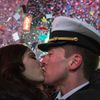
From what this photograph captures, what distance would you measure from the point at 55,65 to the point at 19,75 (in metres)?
0.25

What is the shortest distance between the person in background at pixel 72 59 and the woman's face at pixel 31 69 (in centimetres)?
20

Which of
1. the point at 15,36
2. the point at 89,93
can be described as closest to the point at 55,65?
the point at 89,93

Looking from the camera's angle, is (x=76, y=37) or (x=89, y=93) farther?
(x=76, y=37)

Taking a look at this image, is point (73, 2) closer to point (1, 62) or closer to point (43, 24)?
point (43, 24)

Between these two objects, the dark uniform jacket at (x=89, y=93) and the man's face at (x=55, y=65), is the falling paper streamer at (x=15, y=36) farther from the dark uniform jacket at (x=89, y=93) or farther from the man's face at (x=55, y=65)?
the dark uniform jacket at (x=89, y=93)

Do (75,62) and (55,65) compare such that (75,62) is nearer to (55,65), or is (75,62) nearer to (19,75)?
(55,65)

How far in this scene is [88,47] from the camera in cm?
133

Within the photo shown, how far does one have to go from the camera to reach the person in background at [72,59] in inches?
51.7

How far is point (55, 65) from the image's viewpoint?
1333 millimetres

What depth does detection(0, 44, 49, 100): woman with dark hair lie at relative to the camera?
→ 1.39m

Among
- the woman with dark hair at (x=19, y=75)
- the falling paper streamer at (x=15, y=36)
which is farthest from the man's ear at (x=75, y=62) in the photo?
the falling paper streamer at (x=15, y=36)

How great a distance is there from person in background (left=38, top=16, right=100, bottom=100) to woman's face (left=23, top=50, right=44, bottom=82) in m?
0.20

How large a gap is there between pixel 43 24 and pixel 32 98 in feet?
10.6

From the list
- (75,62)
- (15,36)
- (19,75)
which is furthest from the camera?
(15,36)
